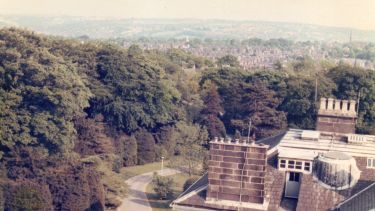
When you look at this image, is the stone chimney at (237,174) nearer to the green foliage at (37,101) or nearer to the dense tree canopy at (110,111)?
the dense tree canopy at (110,111)

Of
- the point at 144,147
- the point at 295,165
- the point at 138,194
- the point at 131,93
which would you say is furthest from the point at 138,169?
the point at 295,165

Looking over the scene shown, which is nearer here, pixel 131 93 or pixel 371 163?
pixel 371 163

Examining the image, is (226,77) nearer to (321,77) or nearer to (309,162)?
(321,77)

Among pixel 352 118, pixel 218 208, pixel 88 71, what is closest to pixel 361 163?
pixel 352 118

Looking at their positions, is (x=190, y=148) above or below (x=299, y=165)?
below

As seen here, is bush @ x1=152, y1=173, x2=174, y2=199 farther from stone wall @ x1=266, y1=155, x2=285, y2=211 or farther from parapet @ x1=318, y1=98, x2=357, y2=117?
stone wall @ x1=266, y1=155, x2=285, y2=211

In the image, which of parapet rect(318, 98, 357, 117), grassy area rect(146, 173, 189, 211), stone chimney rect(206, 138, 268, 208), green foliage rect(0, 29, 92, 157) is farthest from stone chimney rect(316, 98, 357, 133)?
green foliage rect(0, 29, 92, 157)

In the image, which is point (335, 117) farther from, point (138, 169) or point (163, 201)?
point (138, 169)

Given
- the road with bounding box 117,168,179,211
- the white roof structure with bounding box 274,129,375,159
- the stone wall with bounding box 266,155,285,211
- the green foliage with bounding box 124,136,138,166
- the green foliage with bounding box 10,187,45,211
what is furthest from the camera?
the green foliage with bounding box 124,136,138,166

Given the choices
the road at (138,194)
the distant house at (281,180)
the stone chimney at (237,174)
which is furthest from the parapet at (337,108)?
the road at (138,194)
